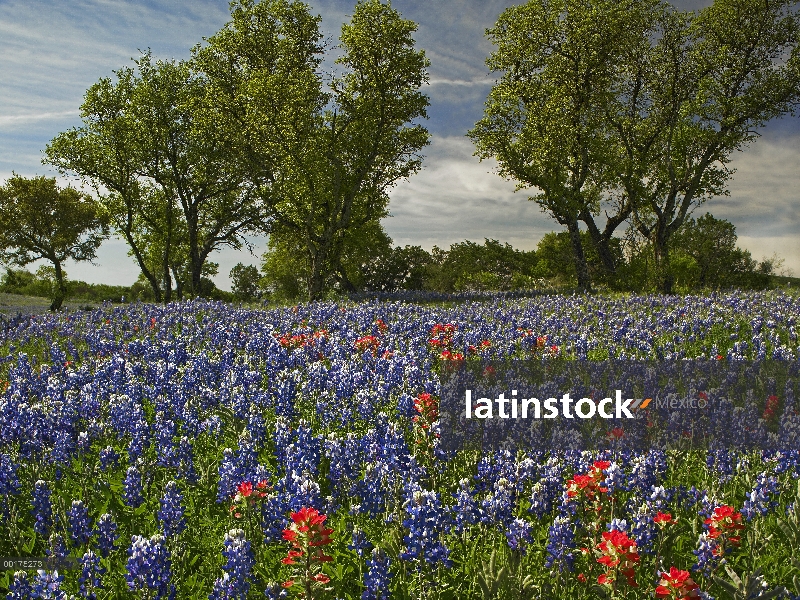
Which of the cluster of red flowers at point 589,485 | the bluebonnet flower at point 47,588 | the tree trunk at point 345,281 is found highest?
the tree trunk at point 345,281

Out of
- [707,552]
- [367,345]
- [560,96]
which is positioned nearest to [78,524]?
[707,552]

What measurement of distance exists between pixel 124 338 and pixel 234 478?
34.2 ft

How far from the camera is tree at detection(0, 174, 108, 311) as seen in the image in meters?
51.4

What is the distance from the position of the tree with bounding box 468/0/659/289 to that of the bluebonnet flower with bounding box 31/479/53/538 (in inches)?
1150

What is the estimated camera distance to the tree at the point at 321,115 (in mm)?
28078

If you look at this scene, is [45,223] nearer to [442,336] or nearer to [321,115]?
[321,115]

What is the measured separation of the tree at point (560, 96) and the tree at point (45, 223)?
3443 cm

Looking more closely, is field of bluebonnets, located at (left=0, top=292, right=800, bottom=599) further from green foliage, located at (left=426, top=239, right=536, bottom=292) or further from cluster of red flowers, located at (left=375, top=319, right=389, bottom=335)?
green foliage, located at (left=426, top=239, right=536, bottom=292)

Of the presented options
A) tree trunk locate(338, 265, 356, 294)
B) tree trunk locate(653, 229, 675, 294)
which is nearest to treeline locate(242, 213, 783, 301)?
tree trunk locate(338, 265, 356, 294)

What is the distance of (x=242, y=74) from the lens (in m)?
35.8

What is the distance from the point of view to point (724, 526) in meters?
3.68

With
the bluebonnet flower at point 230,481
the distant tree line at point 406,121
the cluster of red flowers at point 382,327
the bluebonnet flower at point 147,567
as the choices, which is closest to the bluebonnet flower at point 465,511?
the bluebonnet flower at point 230,481

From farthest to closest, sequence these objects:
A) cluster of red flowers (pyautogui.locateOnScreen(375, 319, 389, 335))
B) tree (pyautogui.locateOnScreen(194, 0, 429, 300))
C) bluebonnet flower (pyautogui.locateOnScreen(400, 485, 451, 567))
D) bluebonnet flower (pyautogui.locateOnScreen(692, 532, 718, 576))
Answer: tree (pyautogui.locateOnScreen(194, 0, 429, 300))
cluster of red flowers (pyautogui.locateOnScreen(375, 319, 389, 335))
bluebonnet flower (pyautogui.locateOnScreen(692, 532, 718, 576))
bluebonnet flower (pyautogui.locateOnScreen(400, 485, 451, 567))

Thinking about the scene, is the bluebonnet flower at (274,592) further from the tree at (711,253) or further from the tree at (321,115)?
the tree at (711,253)
